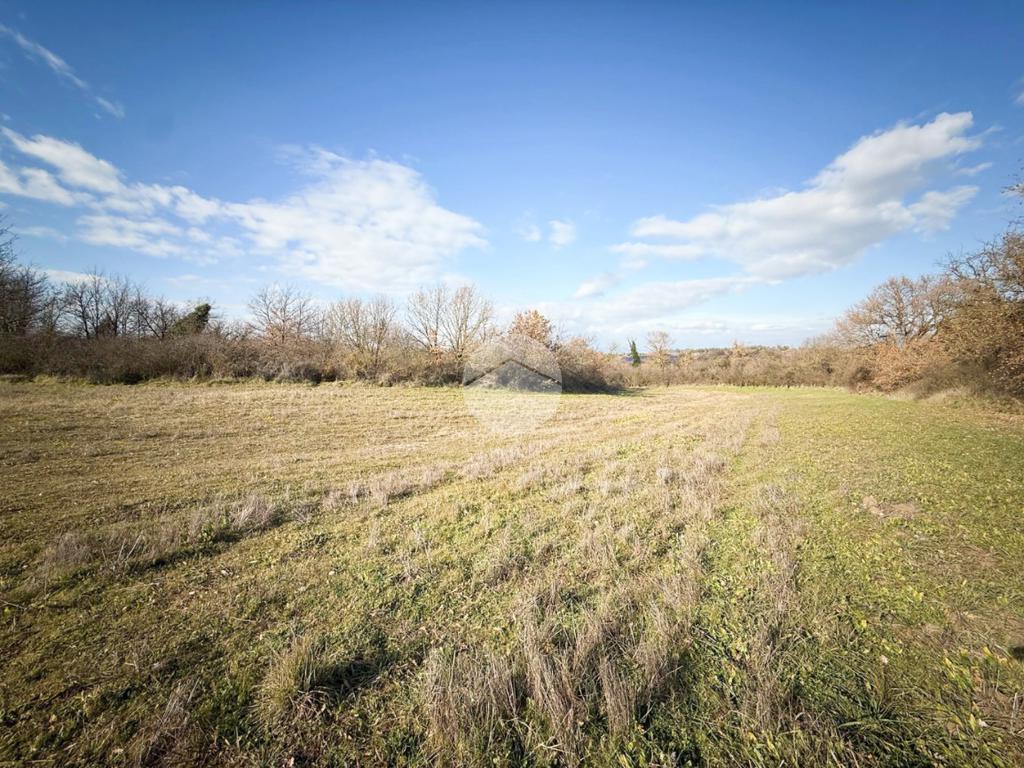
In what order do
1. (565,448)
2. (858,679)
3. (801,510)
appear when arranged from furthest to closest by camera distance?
(565,448), (801,510), (858,679)

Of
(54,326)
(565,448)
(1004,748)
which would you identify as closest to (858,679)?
(1004,748)

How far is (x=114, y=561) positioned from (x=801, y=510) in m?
12.5

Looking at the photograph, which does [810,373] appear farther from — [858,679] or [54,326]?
[54,326]

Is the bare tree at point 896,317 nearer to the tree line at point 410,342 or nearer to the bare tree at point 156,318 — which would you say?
the tree line at point 410,342

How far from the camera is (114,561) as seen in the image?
546 cm

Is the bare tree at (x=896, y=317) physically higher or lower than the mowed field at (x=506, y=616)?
higher

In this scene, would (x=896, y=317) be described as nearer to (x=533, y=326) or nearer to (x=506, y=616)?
(x=533, y=326)

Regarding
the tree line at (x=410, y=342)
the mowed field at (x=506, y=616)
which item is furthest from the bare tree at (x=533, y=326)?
the mowed field at (x=506, y=616)

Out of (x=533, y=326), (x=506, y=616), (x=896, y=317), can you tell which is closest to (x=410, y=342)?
(x=533, y=326)

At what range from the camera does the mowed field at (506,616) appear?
3123 millimetres

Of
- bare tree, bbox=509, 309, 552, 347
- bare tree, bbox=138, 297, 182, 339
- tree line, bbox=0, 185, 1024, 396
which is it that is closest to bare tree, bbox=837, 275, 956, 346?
tree line, bbox=0, 185, 1024, 396

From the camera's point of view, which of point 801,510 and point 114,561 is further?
point 801,510

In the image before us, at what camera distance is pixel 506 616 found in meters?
4.69

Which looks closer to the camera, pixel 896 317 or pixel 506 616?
pixel 506 616
